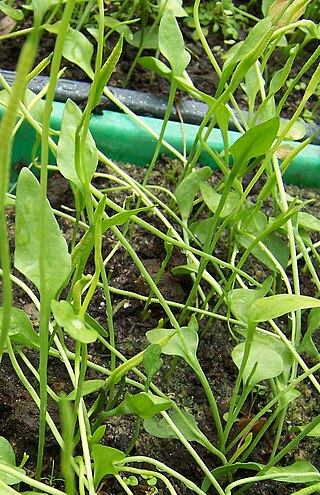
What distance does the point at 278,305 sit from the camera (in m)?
0.44

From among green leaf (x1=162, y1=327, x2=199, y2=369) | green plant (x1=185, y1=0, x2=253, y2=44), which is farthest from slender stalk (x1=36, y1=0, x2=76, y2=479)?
green plant (x1=185, y1=0, x2=253, y2=44)

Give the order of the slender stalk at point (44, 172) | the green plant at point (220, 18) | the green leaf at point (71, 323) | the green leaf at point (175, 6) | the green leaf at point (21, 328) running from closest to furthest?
the slender stalk at point (44, 172), the green leaf at point (71, 323), the green leaf at point (21, 328), the green leaf at point (175, 6), the green plant at point (220, 18)

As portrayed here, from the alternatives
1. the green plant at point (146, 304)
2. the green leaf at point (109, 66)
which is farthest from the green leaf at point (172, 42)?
the green leaf at point (109, 66)

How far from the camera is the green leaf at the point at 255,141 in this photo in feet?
1.66

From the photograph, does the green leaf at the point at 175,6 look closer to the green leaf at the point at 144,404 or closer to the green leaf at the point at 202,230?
the green leaf at the point at 202,230

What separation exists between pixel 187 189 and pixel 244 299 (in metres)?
0.17

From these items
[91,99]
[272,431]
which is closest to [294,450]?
[272,431]

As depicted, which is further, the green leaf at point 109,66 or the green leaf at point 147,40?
the green leaf at point 147,40

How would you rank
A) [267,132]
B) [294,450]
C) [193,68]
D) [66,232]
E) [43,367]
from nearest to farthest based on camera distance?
[43,367] → [267,132] → [294,450] → [66,232] → [193,68]

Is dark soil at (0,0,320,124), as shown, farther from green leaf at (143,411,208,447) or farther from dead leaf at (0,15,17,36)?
green leaf at (143,411,208,447)

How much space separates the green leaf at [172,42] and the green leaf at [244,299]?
0.24 m

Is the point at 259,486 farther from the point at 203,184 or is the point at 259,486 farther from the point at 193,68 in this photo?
the point at 193,68

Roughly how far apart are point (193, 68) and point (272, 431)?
1.97 ft

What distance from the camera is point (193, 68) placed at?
104cm
